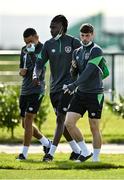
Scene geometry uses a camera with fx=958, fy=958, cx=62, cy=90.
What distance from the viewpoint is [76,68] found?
1378cm

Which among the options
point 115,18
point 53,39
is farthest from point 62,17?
point 115,18

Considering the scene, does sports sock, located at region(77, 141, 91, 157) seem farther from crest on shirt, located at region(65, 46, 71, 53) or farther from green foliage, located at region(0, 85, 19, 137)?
green foliage, located at region(0, 85, 19, 137)

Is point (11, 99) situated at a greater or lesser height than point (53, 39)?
lesser

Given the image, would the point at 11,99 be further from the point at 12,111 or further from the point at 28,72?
the point at 28,72

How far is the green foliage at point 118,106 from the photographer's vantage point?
18.8 metres

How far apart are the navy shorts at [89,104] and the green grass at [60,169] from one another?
713 millimetres

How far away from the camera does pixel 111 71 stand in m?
22.3

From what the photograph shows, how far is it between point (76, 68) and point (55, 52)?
1.71ft

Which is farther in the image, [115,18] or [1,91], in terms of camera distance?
[115,18]

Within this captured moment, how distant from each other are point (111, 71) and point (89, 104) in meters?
8.66

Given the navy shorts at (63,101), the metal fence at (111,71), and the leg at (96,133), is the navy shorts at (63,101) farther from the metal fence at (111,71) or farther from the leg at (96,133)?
the metal fence at (111,71)

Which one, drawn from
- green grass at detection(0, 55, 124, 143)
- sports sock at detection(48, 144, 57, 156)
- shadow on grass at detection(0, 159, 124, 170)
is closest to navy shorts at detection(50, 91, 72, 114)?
sports sock at detection(48, 144, 57, 156)

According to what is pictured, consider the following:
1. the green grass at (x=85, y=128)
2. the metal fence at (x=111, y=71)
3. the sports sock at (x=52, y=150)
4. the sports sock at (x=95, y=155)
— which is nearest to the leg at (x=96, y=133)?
the sports sock at (x=95, y=155)

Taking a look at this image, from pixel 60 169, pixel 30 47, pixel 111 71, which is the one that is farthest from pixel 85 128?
pixel 60 169
